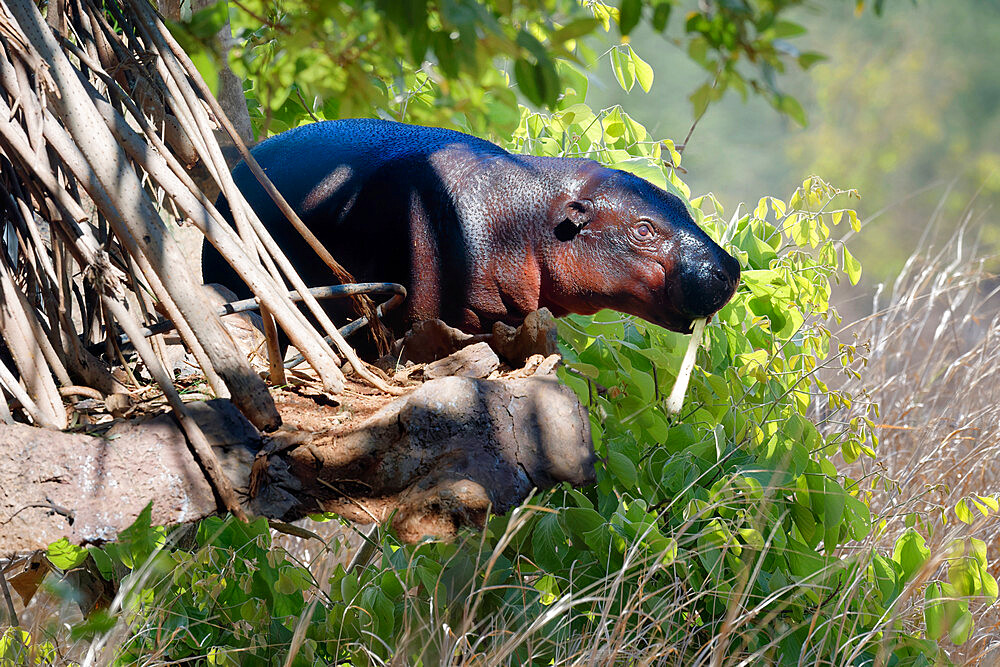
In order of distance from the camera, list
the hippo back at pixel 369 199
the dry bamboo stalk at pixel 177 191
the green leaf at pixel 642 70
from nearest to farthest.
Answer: the dry bamboo stalk at pixel 177 191, the hippo back at pixel 369 199, the green leaf at pixel 642 70

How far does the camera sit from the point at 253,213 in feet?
4.52

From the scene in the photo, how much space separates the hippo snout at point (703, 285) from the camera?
4.38ft

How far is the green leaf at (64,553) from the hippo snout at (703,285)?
0.85 metres

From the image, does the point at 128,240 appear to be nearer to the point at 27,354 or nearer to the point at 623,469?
the point at 27,354

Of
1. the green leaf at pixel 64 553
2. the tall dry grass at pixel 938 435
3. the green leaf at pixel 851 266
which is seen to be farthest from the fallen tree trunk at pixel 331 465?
the tall dry grass at pixel 938 435

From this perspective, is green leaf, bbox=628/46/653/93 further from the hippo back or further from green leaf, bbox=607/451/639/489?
green leaf, bbox=607/451/639/489

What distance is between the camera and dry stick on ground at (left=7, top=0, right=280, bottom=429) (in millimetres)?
1115

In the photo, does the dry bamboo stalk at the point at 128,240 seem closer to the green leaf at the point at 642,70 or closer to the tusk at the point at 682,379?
the tusk at the point at 682,379

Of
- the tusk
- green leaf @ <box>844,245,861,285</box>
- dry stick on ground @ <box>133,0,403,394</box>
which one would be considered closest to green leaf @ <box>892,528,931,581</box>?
the tusk

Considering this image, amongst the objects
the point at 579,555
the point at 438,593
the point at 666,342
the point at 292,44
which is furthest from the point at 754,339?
the point at 292,44

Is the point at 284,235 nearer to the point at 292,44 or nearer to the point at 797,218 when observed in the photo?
the point at 292,44

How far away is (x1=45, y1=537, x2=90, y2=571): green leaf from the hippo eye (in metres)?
0.85

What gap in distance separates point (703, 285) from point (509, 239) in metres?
0.31

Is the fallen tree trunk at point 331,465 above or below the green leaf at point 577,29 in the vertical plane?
below
